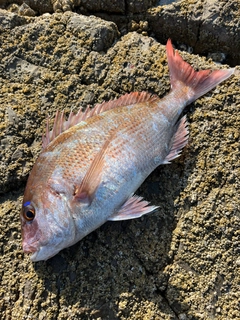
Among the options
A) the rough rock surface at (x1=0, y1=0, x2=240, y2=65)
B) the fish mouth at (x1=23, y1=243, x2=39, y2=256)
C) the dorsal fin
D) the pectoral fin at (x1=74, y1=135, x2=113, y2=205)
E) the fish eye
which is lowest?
the fish mouth at (x1=23, y1=243, x2=39, y2=256)

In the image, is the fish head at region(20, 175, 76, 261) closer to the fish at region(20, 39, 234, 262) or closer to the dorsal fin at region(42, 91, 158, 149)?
the fish at region(20, 39, 234, 262)

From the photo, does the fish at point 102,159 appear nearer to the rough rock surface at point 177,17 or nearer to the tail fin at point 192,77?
the tail fin at point 192,77

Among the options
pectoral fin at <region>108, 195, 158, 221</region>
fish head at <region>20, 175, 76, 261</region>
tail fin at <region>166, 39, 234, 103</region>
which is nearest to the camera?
fish head at <region>20, 175, 76, 261</region>

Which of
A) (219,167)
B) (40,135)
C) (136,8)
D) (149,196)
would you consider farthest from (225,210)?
(136,8)

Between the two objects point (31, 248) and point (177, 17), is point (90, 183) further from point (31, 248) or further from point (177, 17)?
point (177, 17)

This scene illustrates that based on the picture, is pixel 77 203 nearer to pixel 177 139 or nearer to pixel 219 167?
pixel 177 139

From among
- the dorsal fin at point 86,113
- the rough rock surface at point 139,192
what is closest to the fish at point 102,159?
the dorsal fin at point 86,113

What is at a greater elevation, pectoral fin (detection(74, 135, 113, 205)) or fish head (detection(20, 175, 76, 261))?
pectoral fin (detection(74, 135, 113, 205))

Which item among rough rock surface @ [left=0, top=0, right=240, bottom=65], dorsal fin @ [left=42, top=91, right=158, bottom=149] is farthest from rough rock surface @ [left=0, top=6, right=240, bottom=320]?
rough rock surface @ [left=0, top=0, right=240, bottom=65]
